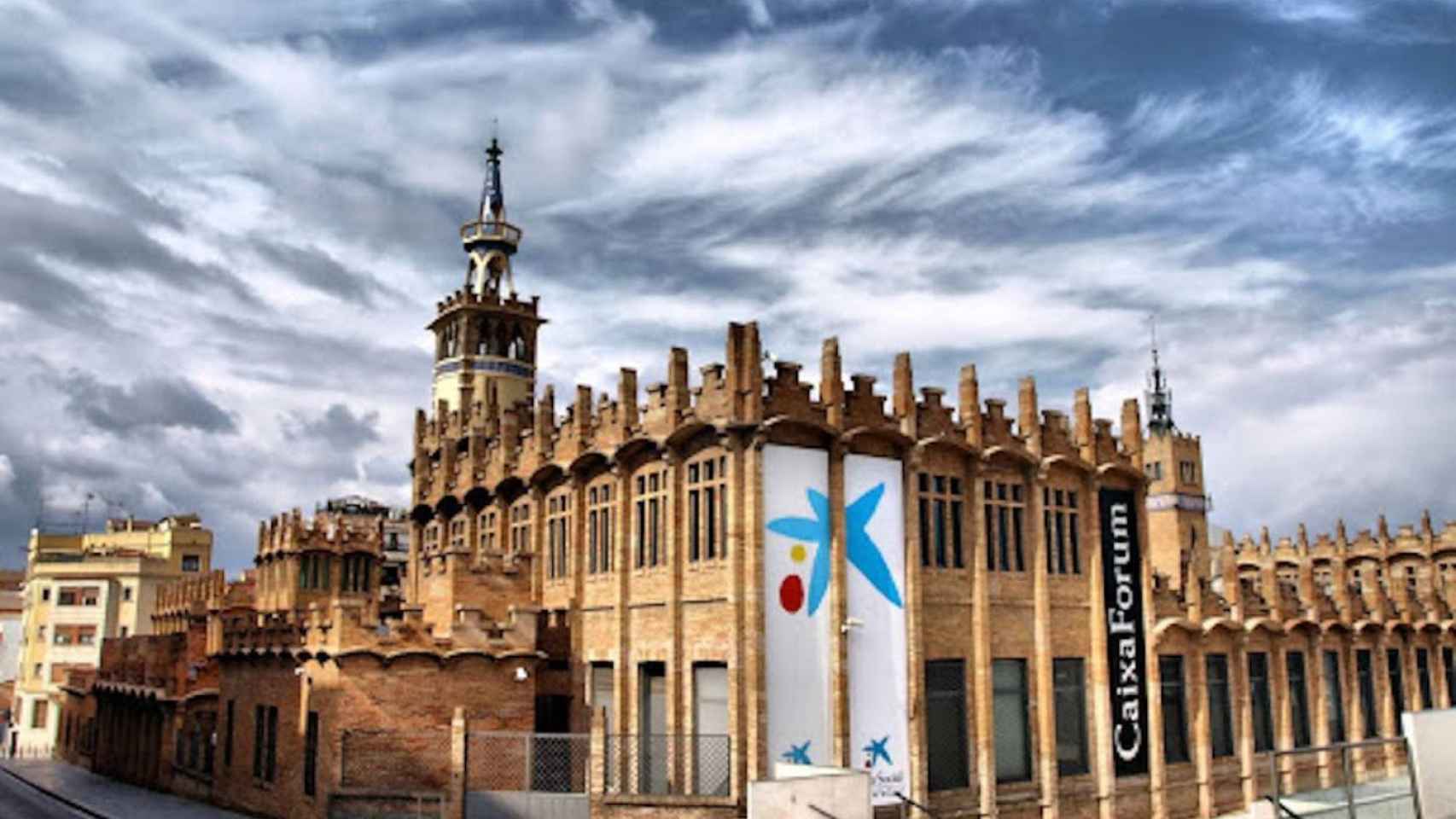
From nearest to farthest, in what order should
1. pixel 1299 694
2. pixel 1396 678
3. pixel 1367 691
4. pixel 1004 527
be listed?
1. pixel 1004 527
2. pixel 1299 694
3. pixel 1367 691
4. pixel 1396 678

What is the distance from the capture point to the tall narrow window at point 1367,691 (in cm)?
4481

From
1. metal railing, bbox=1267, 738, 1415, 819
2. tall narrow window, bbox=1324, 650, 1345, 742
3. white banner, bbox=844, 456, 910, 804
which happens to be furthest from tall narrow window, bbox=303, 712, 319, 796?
tall narrow window, bbox=1324, 650, 1345, 742

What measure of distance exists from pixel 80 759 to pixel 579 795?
145 ft

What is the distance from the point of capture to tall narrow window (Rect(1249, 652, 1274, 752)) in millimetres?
39656

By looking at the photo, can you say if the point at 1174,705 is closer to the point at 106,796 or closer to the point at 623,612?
the point at 623,612

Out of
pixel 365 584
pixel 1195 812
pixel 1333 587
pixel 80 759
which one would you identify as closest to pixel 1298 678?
pixel 1333 587

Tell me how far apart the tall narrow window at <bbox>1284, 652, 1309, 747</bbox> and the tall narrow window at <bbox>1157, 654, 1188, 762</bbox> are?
239 inches

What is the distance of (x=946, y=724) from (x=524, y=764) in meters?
10.6

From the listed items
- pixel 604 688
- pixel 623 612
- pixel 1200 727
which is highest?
pixel 623 612

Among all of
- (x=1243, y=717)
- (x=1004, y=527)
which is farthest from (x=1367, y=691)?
(x=1004, y=527)

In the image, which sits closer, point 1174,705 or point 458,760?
point 458,760

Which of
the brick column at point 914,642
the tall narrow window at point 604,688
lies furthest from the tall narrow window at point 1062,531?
the tall narrow window at point 604,688

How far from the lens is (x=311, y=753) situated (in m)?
30.7

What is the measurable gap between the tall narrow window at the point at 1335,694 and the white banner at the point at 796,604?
2353 cm
